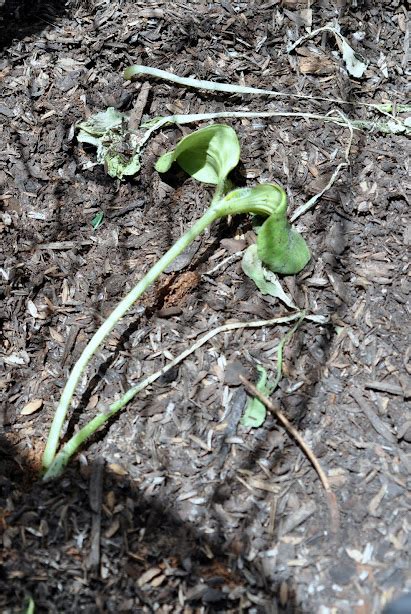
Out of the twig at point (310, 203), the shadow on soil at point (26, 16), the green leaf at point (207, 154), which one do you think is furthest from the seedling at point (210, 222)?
the shadow on soil at point (26, 16)

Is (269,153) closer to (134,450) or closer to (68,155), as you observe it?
(68,155)

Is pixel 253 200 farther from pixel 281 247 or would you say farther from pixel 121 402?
pixel 121 402

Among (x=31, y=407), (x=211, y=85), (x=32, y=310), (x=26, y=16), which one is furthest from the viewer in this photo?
(x=26, y=16)

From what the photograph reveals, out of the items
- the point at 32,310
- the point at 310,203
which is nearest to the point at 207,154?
the point at 310,203

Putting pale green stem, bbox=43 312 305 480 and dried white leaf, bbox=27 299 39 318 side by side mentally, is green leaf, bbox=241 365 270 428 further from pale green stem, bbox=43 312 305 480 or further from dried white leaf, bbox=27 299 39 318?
dried white leaf, bbox=27 299 39 318

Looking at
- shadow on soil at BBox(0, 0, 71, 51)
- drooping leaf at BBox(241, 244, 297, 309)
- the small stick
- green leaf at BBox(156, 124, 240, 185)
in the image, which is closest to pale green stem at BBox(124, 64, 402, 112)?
green leaf at BBox(156, 124, 240, 185)

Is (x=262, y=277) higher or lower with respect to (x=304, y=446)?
higher
